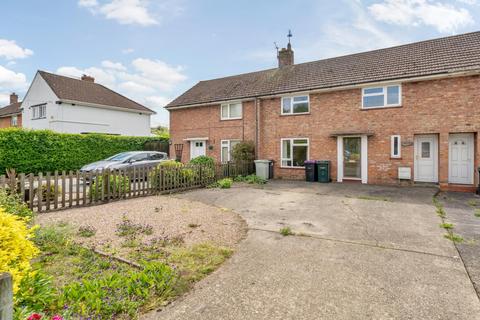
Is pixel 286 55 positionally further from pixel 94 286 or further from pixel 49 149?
pixel 94 286

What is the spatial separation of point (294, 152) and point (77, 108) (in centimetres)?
1914

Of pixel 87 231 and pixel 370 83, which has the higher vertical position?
pixel 370 83

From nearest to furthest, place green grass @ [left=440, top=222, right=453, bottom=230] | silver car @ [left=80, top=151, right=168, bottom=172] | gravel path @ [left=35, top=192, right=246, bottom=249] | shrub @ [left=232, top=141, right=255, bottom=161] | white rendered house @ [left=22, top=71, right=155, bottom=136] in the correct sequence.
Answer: gravel path @ [left=35, top=192, right=246, bottom=249], green grass @ [left=440, top=222, right=453, bottom=230], silver car @ [left=80, top=151, right=168, bottom=172], shrub @ [left=232, top=141, right=255, bottom=161], white rendered house @ [left=22, top=71, right=155, bottom=136]

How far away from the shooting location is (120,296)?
299 centimetres

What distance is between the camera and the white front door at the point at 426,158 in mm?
11680

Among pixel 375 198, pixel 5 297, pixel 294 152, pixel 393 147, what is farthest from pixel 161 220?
pixel 393 147

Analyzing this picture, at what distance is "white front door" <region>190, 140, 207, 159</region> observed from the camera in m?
18.7

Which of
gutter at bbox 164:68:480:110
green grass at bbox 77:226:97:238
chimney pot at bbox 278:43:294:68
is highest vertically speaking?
chimney pot at bbox 278:43:294:68

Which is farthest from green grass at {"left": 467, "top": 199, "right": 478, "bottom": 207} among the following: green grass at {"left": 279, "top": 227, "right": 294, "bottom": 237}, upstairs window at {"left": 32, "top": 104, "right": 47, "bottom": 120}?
upstairs window at {"left": 32, "top": 104, "right": 47, "bottom": 120}

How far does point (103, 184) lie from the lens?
8.33 m

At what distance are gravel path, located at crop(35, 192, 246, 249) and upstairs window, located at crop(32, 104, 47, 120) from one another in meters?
20.6

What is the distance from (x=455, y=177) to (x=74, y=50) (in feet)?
67.4

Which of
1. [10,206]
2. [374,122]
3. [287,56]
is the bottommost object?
[10,206]

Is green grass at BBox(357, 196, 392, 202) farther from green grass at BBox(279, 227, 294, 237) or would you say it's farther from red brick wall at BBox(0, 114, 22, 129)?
red brick wall at BBox(0, 114, 22, 129)
